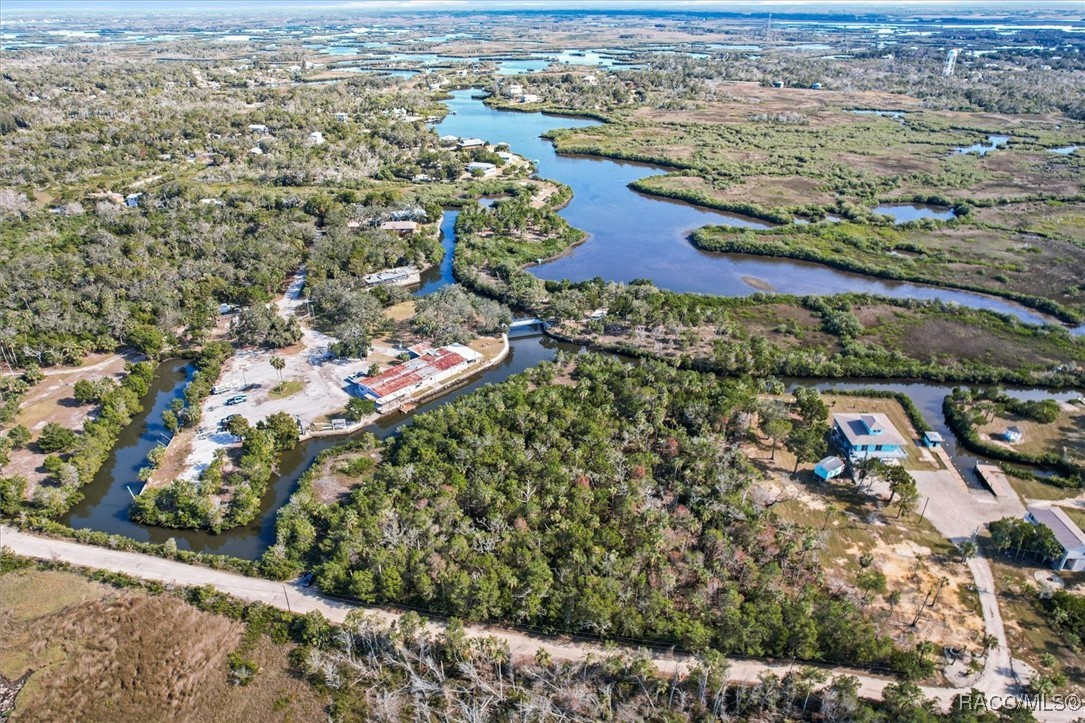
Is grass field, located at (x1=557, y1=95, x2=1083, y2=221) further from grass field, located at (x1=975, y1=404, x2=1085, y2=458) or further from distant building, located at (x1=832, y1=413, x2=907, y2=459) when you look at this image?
distant building, located at (x1=832, y1=413, x2=907, y2=459)

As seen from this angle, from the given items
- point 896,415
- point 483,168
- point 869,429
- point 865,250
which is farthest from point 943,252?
point 483,168

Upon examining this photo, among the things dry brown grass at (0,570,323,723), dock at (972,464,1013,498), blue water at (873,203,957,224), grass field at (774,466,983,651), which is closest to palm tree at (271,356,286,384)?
dry brown grass at (0,570,323,723)

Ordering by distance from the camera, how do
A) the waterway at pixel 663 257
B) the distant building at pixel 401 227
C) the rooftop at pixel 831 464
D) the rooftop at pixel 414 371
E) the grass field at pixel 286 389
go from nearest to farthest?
the rooftop at pixel 831 464, the rooftop at pixel 414 371, the grass field at pixel 286 389, the waterway at pixel 663 257, the distant building at pixel 401 227

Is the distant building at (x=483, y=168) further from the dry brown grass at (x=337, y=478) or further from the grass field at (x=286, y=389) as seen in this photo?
the dry brown grass at (x=337, y=478)

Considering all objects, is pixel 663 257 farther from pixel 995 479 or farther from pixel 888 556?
pixel 888 556

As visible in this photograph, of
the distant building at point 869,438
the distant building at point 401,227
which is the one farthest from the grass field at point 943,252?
the distant building at point 401,227
